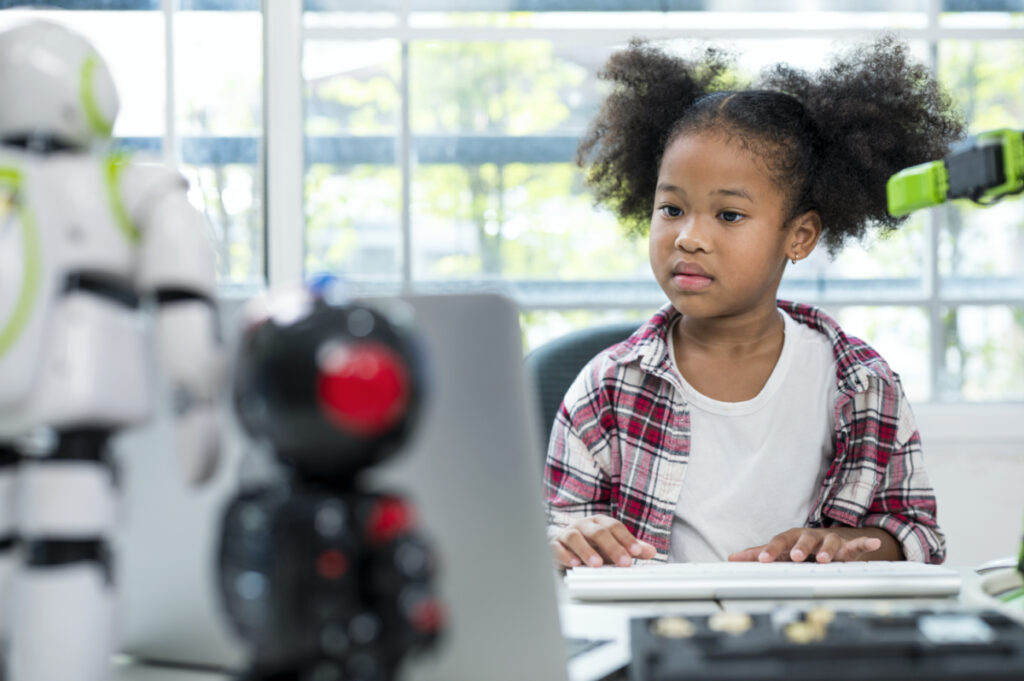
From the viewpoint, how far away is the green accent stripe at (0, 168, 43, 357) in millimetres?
457


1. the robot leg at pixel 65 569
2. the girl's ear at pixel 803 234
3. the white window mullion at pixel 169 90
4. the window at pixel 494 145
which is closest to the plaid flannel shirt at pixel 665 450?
the girl's ear at pixel 803 234

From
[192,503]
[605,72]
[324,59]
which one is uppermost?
[324,59]

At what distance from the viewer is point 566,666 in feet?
1.59

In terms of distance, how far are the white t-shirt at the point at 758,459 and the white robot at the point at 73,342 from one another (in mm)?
830

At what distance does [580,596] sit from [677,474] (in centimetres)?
50

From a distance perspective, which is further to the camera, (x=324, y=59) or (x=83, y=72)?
(x=324, y=59)

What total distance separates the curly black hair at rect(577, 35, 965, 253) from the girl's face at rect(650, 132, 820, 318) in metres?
0.04

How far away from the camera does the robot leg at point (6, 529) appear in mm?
473

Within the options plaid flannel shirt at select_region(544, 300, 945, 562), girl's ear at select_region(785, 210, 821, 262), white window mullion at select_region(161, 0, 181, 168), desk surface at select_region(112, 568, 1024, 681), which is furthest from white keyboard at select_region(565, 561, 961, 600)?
white window mullion at select_region(161, 0, 181, 168)

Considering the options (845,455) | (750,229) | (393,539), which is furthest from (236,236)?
(393,539)

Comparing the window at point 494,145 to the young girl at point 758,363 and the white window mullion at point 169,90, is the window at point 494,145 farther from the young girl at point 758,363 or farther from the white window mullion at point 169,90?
the young girl at point 758,363

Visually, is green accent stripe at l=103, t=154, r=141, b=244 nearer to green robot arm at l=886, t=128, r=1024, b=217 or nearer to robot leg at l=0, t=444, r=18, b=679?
robot leg at l=0, t=444, r=18, b=679

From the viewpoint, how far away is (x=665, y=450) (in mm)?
1214

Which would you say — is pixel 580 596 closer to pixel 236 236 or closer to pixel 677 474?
pixel 677 474
